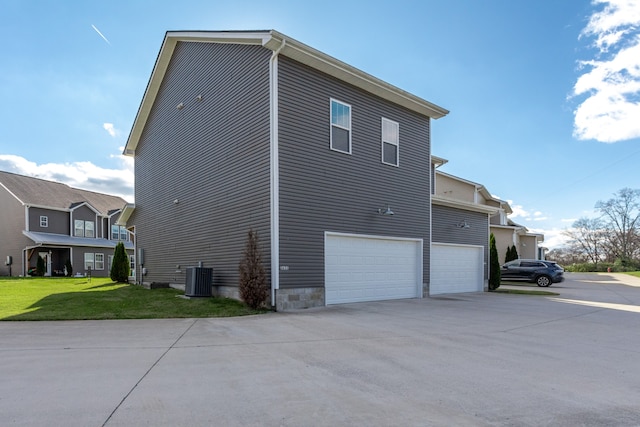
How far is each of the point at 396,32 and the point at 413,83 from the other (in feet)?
9.15

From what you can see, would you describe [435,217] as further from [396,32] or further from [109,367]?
[109,367]

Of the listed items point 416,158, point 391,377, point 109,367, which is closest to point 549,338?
point 391,377

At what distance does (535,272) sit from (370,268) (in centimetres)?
1444

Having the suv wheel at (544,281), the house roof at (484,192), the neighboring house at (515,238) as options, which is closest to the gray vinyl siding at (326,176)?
the suv wheel at (544,281)

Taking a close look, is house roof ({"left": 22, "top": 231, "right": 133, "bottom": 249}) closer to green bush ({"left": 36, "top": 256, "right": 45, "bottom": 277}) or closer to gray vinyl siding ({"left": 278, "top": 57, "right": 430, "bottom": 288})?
green bush ({"left": 36, "top": 256, "right": 45, "bottom": 277})

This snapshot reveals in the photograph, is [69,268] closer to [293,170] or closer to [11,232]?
[11,232]

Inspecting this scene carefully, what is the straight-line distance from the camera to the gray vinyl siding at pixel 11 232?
2583 cm

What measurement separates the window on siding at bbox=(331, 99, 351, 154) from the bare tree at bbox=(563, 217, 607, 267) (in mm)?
53303

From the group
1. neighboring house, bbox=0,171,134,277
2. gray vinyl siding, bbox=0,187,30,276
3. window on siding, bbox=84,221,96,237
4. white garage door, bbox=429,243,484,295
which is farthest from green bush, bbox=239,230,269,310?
window on siding, bbox=84,221,96,237

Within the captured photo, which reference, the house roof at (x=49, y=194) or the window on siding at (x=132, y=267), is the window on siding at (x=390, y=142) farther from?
the house roof at (x=49, y=194)

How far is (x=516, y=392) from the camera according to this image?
3.90 m

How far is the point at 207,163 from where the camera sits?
12375 mm

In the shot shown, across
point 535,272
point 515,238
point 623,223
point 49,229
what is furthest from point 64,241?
point 623,223

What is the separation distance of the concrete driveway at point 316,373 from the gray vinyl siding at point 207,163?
3.57 meters
